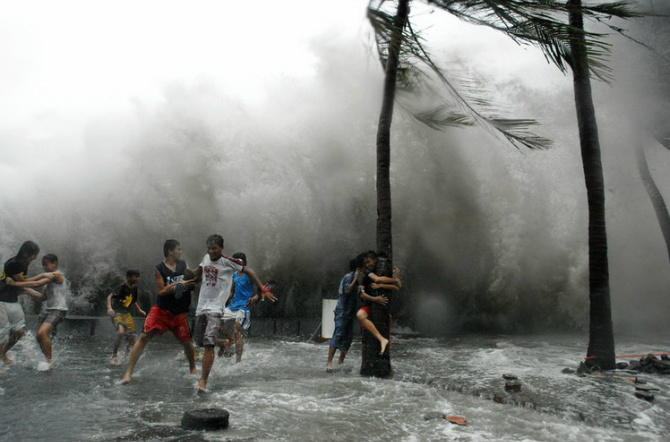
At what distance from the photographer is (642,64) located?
12.7 metres

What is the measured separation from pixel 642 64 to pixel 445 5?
30.0ft

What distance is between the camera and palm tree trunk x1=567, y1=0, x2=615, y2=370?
684 centimetres

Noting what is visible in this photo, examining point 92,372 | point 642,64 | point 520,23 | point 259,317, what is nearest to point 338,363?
point 92,372

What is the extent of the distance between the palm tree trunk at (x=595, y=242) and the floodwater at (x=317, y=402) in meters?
0.64

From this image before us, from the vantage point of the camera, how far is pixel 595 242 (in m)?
6.98

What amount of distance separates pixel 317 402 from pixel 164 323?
1947mm

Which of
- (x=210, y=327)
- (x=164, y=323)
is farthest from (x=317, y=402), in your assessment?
(x=164, y=323)

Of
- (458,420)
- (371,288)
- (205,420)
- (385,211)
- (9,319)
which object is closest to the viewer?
(205,420)

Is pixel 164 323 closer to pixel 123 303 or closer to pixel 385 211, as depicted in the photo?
pixel 123 303

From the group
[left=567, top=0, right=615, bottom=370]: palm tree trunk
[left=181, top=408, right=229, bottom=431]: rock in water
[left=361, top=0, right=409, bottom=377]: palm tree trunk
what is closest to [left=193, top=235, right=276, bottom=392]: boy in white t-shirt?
[left=181, top=408, right=229, bottom=431]: rock in water

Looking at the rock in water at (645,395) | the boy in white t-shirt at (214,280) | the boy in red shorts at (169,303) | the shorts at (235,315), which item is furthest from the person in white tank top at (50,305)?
the rock in water at (645,395)

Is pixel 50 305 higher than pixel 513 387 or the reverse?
higher

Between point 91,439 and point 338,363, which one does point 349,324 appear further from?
point 91,439

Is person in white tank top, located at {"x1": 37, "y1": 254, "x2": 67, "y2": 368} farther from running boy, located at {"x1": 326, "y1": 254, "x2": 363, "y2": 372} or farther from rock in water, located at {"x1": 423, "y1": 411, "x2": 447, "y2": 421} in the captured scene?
rock in water, located at {"x1": 423, "y1": 411, "x2": 447, "y2": 421}
